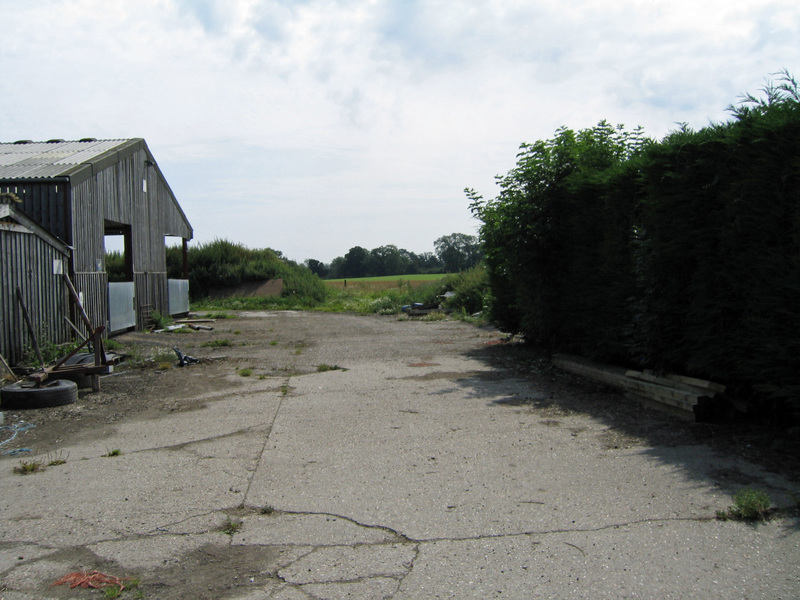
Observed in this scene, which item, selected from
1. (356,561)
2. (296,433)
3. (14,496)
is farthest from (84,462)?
(356,561)

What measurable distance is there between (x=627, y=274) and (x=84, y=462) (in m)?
7.20

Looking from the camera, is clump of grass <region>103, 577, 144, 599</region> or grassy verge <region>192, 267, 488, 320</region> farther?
grassy verge <region>192, 267, 488, 320</region>

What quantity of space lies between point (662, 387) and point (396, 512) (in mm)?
4453

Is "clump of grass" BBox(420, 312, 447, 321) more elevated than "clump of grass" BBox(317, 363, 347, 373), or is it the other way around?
"clump of grass" BBox(420, 312, 447, 321)

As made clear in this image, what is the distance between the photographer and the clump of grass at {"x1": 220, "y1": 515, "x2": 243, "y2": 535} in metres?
4.29

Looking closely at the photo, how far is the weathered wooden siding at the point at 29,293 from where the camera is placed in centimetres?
1105

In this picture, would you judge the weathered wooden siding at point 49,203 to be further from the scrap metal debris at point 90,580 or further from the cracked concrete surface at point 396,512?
the scrap metal debris at point 90,580

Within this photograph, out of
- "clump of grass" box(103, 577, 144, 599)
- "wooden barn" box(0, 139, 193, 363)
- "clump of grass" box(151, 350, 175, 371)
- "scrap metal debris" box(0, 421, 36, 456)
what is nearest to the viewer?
"clump of grass" box(103, 577, 144, 599)

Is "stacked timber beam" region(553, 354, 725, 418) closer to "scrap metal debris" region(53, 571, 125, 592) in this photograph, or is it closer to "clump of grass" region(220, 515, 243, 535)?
"clump of grass" region(220, 515, 243, 535)

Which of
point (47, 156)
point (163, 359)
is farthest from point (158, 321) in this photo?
point (163, 359)

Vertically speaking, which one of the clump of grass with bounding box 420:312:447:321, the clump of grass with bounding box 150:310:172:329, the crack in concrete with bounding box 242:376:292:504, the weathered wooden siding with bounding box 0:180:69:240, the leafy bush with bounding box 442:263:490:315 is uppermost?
the weathered wooden siding with bounding box 0:180:69:240

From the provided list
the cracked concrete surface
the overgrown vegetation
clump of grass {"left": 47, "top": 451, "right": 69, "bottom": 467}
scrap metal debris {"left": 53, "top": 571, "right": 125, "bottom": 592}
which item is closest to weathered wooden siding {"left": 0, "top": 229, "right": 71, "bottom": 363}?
the cracked concrete surface

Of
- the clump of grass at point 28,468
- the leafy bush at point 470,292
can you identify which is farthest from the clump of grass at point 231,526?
the leafy bush at point 470,292

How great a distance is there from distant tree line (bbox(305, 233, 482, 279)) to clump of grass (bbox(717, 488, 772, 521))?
93832 mm
